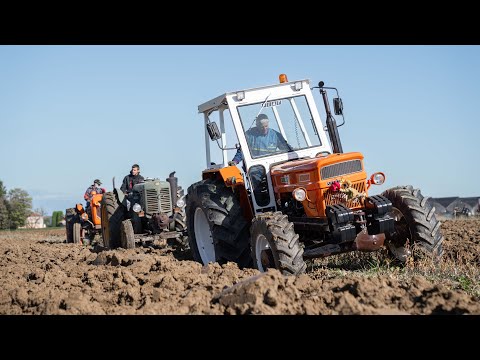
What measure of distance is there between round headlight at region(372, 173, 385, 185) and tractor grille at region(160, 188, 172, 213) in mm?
7056

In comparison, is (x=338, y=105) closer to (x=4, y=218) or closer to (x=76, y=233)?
(x=76, y=233)

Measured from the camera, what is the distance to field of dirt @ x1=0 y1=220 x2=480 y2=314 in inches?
210

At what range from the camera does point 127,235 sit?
1331 centimetres

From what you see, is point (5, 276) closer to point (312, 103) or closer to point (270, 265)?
point (270, 265)

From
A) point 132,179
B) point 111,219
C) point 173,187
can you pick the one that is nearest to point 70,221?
point 132,179

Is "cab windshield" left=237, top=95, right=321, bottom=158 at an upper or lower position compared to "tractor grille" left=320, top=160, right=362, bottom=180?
upper

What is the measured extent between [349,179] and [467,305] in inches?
128

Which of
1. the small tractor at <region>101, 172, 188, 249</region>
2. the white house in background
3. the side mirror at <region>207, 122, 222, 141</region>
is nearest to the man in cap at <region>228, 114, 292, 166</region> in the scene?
the side mirror at <region>207, 122, 222, 141</region>

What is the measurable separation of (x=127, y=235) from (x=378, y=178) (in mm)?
6411

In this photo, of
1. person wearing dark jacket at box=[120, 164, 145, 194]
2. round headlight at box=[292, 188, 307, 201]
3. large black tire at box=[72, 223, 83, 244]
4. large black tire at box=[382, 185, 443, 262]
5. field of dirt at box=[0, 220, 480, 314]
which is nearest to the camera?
field of dirt at box=[0, 220, 480, 314]

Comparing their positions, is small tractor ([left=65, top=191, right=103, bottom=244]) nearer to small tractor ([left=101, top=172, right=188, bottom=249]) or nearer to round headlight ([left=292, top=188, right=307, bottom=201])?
small tractor ([left=101, top=172, right=188, bottom=249])
